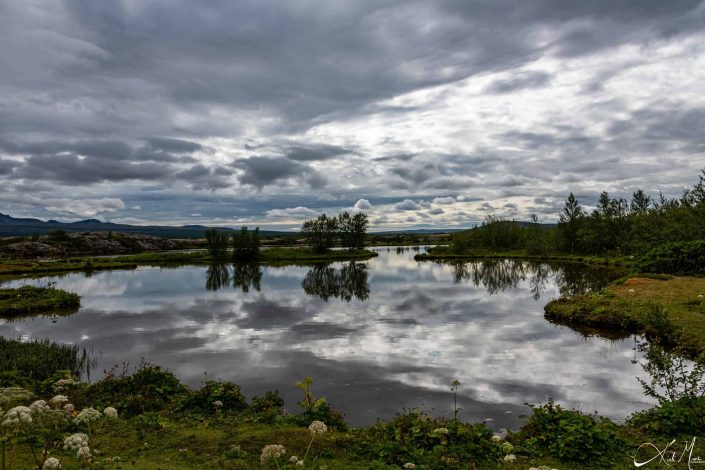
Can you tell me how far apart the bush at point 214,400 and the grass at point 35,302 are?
25488mm

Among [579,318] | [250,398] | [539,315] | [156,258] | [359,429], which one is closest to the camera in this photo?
[359,429]

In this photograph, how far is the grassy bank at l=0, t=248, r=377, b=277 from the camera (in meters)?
64.8

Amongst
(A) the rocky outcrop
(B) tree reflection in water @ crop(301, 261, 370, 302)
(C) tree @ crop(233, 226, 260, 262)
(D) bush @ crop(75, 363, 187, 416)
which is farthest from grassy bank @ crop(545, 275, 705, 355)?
(A) the rocky outcrop

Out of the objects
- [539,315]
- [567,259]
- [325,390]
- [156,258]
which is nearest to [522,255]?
[567,259]

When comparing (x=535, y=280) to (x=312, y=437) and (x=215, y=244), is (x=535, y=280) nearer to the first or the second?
(x=312, y=437)

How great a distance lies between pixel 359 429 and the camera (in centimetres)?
1076

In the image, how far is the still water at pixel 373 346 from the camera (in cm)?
1398

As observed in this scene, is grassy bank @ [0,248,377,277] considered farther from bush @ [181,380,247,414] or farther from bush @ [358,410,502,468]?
bush @ [358,410,502,468]

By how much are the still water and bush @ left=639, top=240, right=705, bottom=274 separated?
36.4 feet

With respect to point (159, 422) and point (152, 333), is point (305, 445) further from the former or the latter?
point (152, 333)

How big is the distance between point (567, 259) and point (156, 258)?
284ft

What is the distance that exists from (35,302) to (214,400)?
30125 mm

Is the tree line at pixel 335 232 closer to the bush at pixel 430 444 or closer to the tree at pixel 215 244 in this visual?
the tree at pixel 215 244

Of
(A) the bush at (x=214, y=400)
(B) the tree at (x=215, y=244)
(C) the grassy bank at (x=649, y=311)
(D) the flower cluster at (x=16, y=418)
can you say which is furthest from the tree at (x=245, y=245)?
(D) the flower cluster at (x=16, y=418)
